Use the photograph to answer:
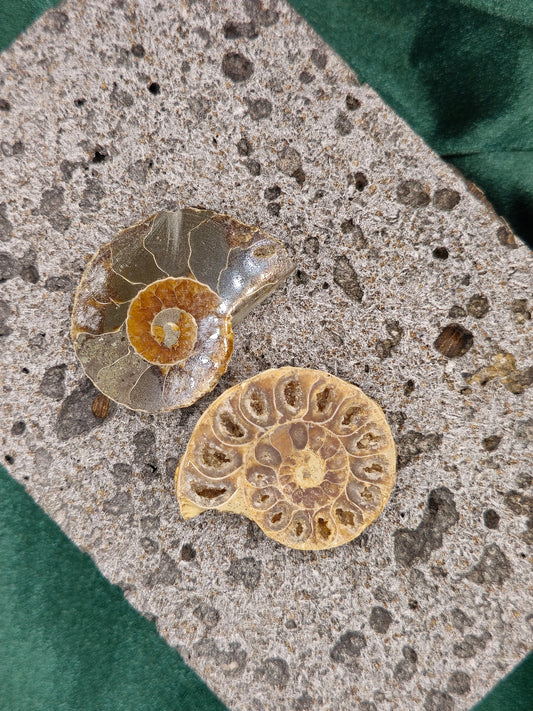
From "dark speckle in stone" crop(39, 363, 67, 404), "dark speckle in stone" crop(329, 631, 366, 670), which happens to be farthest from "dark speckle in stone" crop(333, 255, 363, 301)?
"dark speckle in stone" crop(329, 631, 366, 670)

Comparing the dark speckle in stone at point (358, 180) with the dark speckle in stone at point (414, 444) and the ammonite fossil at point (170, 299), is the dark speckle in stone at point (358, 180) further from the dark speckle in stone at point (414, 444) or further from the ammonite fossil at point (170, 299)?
the dark speckle in stone at point (414, 444)

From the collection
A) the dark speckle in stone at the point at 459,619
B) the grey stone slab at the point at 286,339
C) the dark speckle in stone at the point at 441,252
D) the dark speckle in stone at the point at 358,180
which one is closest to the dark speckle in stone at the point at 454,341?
the grey stone slab at the point at 286,339

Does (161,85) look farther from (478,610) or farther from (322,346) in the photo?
(478,610)

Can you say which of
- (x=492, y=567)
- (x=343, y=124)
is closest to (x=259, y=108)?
(x=343, y=124)

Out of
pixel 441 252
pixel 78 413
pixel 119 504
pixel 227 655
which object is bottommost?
pixel 227 655

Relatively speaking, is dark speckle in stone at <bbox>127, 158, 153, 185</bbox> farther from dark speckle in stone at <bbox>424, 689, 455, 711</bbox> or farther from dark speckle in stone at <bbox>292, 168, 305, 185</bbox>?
dark speckle in stone at <bbox>424, 689, 455, 711</bbox>

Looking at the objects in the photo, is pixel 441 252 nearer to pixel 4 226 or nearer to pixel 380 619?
pixel 380 619
